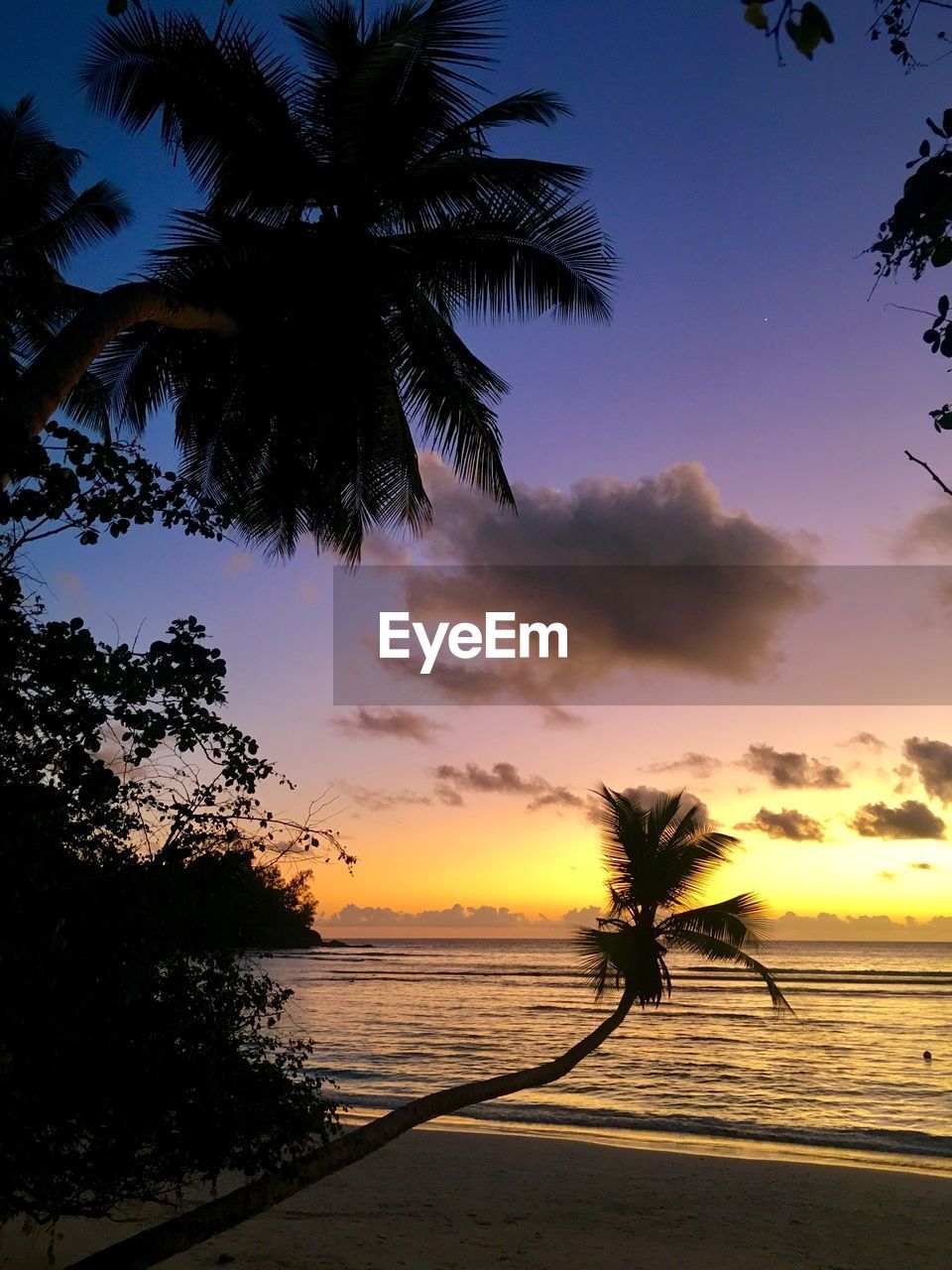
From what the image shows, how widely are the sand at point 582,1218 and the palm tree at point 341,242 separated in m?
7.24

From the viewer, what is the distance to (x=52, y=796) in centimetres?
494

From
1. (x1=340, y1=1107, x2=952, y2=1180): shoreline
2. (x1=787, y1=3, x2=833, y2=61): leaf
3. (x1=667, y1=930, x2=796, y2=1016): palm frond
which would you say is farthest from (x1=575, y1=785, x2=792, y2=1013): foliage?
(x1=787, y1=3, x2=833, y2=61): leaf

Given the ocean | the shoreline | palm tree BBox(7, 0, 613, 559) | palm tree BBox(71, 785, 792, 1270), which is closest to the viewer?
palm tree BBox(7, 0, 613, 559)

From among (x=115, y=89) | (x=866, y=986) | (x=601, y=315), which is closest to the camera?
(x=115, y=89)

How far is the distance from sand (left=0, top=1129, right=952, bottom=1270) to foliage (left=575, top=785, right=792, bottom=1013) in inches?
99.7

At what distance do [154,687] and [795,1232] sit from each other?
10209mm

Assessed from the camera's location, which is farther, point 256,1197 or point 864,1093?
point 864,1093

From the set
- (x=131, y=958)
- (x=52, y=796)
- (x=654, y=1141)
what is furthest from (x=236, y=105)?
(x=654, y=1141)

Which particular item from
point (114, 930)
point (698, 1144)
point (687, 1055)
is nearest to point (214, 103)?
point (114, 930)

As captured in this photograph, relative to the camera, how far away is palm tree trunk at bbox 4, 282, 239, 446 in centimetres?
554

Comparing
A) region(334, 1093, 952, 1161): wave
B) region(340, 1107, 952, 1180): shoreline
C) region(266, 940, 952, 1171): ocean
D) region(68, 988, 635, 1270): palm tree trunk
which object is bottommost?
region(266, 940, 952, 1171): ocean

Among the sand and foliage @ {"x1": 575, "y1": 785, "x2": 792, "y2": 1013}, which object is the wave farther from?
foliage @ {"x1": 575, "y1": 785, "x2": 792, "y2": 1013}

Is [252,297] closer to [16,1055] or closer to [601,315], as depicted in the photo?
[601,315]

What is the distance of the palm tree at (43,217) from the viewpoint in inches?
425
